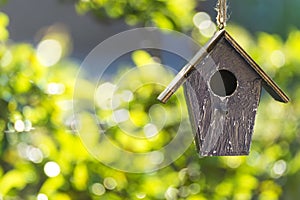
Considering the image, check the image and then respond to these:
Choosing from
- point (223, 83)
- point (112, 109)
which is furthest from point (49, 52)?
point (223, 83)

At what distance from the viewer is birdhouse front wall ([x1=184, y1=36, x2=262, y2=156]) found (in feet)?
2.68

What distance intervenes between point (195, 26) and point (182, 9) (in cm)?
5

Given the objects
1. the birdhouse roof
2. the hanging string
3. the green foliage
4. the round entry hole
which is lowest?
the green foliage

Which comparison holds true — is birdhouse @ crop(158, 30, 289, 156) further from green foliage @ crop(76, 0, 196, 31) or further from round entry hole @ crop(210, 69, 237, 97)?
green foliage @ crop(76, 0, 196, 31)

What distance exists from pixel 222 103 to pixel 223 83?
7cm

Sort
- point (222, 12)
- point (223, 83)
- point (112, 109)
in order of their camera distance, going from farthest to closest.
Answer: point (112, 109), point (223, 83), point (222, 12)

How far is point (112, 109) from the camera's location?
1.35 metres

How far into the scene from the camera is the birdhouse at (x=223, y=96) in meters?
0.81

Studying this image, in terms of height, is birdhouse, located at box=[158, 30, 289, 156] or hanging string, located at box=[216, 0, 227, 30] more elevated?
hanging string, located at box=[216, 0, 227, 30]

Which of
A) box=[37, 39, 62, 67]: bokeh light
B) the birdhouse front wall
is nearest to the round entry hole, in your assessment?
the birdhouse front wall

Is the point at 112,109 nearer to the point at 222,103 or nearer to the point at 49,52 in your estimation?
the point at 49,52

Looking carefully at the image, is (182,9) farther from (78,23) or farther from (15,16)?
(15,16)

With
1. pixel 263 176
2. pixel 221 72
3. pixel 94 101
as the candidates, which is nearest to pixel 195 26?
pixel 94 101

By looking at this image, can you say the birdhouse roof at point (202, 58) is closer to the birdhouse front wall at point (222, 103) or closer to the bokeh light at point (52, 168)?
the birdhouse front wall at point (222, 103)
